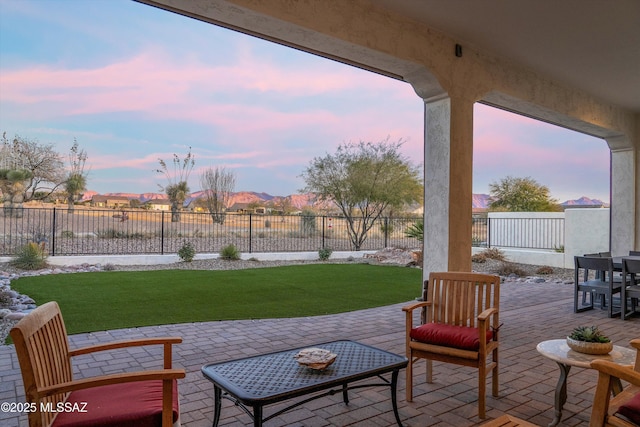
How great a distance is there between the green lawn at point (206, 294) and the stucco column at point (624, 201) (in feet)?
13.4

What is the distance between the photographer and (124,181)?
47.6ft

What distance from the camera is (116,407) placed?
67.7 inches

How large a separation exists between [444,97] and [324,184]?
11258mm

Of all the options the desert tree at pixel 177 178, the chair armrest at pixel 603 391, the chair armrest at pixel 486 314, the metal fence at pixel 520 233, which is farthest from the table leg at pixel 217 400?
the desert tree at pixel 177 178

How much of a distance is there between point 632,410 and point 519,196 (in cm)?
2100

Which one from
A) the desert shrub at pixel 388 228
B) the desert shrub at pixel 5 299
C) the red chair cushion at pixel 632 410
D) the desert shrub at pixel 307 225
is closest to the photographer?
the red chair cushion at pixel 632 410

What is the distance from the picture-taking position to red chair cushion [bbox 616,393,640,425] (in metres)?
1.82

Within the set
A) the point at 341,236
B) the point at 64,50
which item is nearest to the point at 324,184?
the point at 341,236

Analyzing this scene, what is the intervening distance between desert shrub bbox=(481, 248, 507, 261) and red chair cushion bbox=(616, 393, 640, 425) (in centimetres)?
1059

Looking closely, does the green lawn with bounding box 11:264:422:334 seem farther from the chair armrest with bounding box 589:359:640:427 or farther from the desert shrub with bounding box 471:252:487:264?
the chair armrest with bounding box 589:359:640:427

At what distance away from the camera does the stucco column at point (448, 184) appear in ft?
16.0

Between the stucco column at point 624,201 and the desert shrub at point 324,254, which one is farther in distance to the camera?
the desert shrub at point 324,254

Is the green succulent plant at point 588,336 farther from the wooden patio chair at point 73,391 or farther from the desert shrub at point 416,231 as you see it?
the desert shrub at point 416,231

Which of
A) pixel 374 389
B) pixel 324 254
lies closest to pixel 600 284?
pixel 374 389
